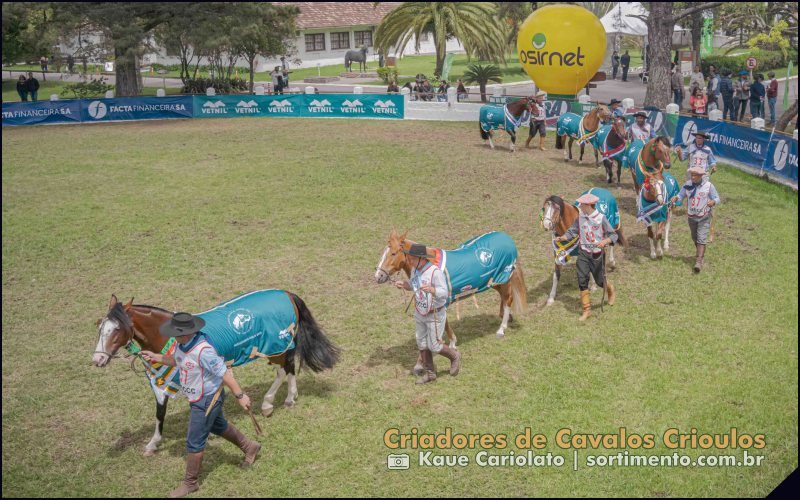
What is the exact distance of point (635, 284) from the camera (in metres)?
14.1

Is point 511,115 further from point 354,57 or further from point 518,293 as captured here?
point 354,57

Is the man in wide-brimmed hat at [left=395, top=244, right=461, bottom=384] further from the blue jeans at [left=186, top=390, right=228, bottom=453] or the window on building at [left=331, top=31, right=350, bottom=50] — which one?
the window on building at [left=331, top=31, right=350, bottom=50]

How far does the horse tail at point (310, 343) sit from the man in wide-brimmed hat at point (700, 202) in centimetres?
797

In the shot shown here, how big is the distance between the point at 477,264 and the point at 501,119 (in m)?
14.8

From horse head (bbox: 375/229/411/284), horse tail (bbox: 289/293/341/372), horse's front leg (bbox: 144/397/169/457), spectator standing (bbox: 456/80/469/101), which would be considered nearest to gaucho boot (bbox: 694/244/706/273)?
horse head (bbox: 375/229/411/284)

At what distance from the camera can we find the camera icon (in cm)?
868

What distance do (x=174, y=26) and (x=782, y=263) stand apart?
30.1 metres

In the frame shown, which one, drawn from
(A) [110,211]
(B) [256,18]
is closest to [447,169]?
(A) [110,211]

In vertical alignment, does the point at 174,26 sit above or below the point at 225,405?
above

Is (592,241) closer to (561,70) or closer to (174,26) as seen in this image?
(561,70)

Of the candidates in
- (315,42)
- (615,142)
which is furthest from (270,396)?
(315,42)

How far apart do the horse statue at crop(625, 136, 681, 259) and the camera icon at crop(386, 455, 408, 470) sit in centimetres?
831

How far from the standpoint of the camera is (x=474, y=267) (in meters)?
10.8

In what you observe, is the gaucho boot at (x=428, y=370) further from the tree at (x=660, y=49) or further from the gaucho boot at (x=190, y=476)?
the tree at (x=660, y=49)
